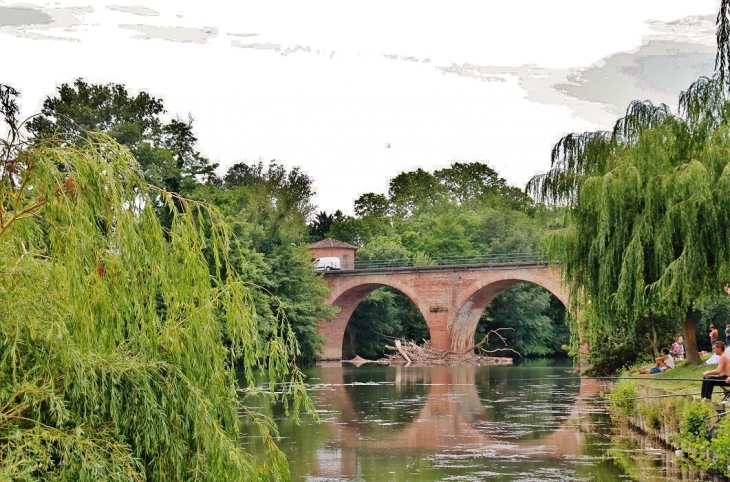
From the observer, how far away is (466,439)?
15.5 metres

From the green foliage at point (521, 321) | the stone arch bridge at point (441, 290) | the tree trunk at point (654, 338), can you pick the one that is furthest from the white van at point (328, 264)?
the tree trunk at point (654, 338)

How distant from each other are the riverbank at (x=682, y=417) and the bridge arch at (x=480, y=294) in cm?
2194

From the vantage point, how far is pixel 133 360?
656cm

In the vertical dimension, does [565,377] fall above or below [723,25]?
below

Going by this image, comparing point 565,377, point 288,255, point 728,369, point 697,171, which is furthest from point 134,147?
point 728,369

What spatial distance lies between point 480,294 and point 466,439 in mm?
28332

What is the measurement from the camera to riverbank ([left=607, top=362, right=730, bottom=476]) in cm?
1087

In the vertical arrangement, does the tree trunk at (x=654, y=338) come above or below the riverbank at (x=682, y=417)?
above

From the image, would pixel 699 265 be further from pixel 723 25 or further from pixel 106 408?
pixel 106 408

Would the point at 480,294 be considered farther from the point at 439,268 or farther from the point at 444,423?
the point at 444,423

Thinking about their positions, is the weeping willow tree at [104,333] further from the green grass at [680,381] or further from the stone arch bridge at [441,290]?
the stone arch bridge at [441,290]

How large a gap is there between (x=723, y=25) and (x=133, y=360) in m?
4.58

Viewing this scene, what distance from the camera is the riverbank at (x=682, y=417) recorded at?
10867 millimetres

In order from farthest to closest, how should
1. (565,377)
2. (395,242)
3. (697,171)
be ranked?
(395,242) → (565,377) → (697,171)
